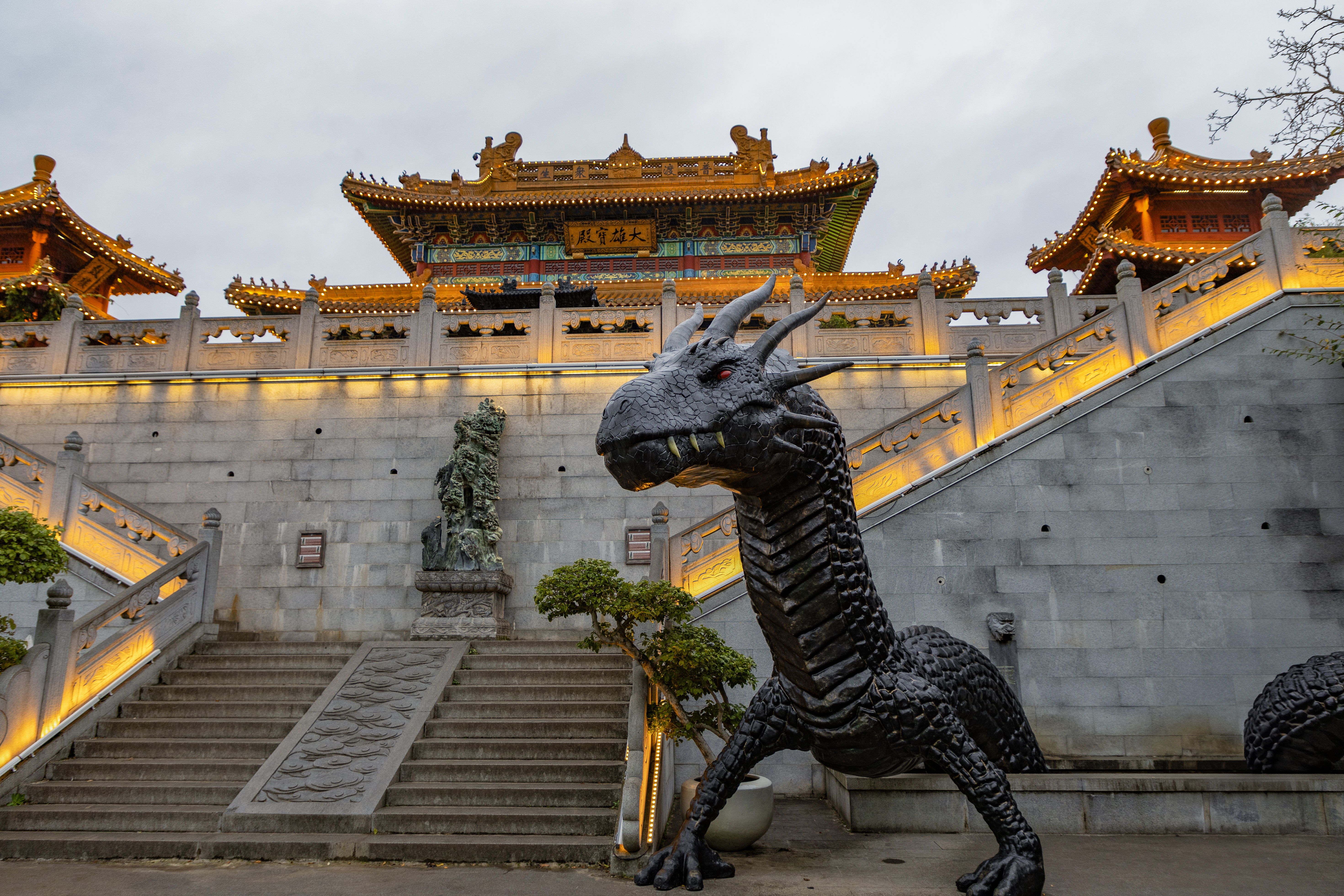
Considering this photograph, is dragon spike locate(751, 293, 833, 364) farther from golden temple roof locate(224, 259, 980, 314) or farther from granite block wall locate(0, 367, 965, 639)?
golden temple roof locate(224, 259, 980, 314)

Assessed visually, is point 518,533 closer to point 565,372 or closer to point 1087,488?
point 565,372

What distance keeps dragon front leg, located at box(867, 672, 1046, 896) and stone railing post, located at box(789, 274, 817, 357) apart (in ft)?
25.6

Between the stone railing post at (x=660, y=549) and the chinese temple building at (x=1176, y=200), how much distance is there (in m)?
14.0

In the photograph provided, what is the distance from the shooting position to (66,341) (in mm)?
12367

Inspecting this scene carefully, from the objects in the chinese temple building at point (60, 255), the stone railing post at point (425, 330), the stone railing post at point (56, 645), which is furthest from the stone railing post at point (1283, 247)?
the chinese temple building at point (60, 255)

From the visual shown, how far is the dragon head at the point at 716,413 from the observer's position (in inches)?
125

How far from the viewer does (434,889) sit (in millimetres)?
4711

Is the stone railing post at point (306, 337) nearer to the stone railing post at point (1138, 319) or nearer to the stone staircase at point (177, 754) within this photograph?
the stone staircase at point (177, 754)

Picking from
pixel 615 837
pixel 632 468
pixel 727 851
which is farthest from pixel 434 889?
pixel 632 468

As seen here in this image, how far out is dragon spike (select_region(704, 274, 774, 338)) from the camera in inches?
146

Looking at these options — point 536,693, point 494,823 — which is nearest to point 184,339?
point 536,693

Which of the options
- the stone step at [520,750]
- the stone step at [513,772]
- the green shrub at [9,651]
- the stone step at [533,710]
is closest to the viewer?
the stone step at [513,772]

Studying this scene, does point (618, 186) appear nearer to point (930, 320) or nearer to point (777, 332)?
point (930, 320)

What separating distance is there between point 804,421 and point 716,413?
23.1 inches
